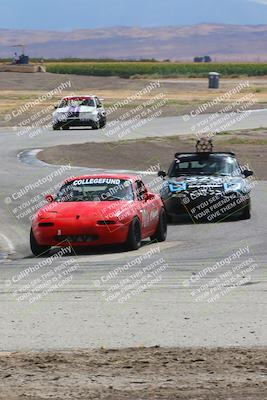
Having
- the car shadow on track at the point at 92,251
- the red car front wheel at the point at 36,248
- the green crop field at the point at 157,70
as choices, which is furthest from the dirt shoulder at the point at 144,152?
the green crop field at the point at 157,70

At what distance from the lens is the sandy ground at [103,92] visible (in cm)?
6412

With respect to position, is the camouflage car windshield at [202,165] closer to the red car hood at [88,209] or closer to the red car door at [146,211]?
the red car door at [146,211]

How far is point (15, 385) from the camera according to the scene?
7.46 m

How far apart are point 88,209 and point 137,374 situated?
9633mm

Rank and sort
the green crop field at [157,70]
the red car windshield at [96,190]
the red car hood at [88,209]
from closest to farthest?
the red car hood at [88,209]
the red car windshield at [96,190]
the green crop field at [157,70]

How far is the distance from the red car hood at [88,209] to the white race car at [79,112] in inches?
1249

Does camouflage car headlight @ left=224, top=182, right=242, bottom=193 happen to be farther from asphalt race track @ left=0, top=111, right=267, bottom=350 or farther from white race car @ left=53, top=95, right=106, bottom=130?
white race car @ left=53, top=95, right=106, bottom=130

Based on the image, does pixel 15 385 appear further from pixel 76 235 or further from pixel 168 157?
pixel 168 157

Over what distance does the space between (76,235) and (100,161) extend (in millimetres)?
19256

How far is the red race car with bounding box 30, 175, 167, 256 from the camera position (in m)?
16.9

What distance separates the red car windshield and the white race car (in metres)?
31.0

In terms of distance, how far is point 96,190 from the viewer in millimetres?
18094

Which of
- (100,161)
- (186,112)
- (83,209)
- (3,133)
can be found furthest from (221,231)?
(186,112)

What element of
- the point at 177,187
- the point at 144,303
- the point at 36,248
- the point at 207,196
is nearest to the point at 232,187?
the point at 207,196
